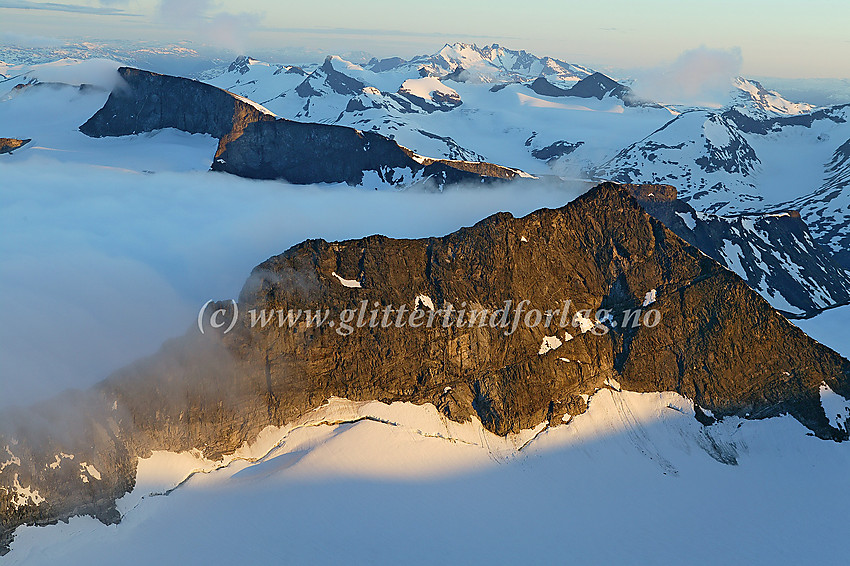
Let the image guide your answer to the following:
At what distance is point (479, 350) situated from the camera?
105 meters

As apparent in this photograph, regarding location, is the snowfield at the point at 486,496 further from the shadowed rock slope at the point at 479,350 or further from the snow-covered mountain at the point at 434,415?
the shadowed rock slope at the point at 479,350

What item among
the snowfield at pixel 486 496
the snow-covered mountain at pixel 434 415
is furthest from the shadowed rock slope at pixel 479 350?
the snowfield at pixel 486 496

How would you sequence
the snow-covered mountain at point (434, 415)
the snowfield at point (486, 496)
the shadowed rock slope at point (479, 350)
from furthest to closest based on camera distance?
1. the shadowed rock slope at point (479, 350)
2. the snow-covered mountain at point (434, 415)
3. the snowfield at point (486, 496)

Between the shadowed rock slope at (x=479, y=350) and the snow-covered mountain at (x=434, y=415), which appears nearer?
the snow-covered mountain at (x=434, y=415)

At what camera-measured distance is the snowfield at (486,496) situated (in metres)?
82.8

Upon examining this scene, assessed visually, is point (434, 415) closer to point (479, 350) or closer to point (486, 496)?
point (479, 350)

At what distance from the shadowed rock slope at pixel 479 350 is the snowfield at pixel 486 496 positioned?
10.4 ft

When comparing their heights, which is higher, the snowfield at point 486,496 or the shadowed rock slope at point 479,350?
the shadowed rock slope at point 479,350

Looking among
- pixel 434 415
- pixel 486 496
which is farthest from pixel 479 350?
pixel 486 496

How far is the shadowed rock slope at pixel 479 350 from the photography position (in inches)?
3553

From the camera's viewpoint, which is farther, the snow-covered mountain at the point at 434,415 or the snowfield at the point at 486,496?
the snow-covered mountain at the point at 434,415

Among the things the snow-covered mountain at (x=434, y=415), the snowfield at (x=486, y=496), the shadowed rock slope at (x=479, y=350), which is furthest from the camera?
the shadowed rock slope at (x=479, y=350)

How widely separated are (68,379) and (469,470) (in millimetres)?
58020

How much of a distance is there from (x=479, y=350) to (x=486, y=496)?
23.2 m
